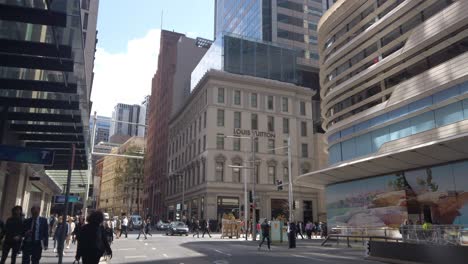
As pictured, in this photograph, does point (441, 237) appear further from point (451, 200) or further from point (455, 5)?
point (455, 5)

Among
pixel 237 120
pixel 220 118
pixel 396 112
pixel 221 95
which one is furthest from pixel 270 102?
pixel 396 112

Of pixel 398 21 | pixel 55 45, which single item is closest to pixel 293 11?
pixel 398 21

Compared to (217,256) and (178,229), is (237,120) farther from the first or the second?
(217,256)

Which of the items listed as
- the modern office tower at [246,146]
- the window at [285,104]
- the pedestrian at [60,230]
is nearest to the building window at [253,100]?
the modern office tower at [246,146]

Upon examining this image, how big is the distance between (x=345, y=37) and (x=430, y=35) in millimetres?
11755

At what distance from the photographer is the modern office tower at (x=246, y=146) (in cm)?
6159

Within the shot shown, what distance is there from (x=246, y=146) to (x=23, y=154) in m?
52.2

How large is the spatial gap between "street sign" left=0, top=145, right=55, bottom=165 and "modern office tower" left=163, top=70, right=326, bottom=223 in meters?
47.3

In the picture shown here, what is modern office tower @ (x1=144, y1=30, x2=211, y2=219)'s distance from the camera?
99.6m

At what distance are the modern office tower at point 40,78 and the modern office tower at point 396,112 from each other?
21007 mm

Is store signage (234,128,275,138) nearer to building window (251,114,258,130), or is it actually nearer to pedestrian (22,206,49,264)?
building window (251,114,258,130)

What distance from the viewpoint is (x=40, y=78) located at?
606 inches

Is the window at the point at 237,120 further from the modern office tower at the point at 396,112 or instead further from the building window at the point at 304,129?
the modern office tower at the point at 396,112

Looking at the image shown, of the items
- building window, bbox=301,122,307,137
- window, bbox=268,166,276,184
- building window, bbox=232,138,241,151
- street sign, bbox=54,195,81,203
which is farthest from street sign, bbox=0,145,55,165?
building window, bbox=301,122,307,137
